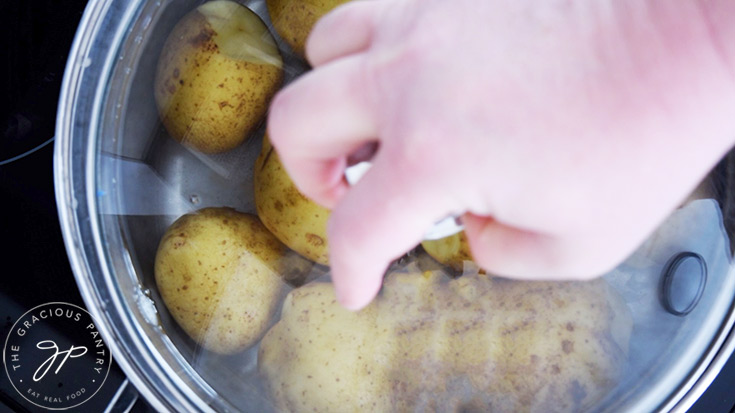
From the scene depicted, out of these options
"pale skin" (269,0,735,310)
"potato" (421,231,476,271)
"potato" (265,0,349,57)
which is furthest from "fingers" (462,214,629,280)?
"potato" (265,0,349,57)

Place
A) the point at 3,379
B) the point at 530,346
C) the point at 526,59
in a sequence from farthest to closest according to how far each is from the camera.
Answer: the point at 3,379 < the point at 530,346 < the point at 526,59

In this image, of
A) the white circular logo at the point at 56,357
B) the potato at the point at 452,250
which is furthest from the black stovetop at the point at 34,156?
the potato at the point at 452,250

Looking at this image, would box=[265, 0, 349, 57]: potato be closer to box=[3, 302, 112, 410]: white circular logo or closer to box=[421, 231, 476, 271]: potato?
box=[421, 231, 476, 271]: potato

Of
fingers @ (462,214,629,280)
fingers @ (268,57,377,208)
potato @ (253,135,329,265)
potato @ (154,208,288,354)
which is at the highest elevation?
fingers @ (268,57,377,208)

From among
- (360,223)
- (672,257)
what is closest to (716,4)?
(360,223)

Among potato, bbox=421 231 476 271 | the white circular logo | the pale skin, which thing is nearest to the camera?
the pale skin

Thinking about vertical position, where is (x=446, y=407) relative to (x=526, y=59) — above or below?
below

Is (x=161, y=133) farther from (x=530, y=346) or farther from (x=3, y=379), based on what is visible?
(x=530, y=346)
